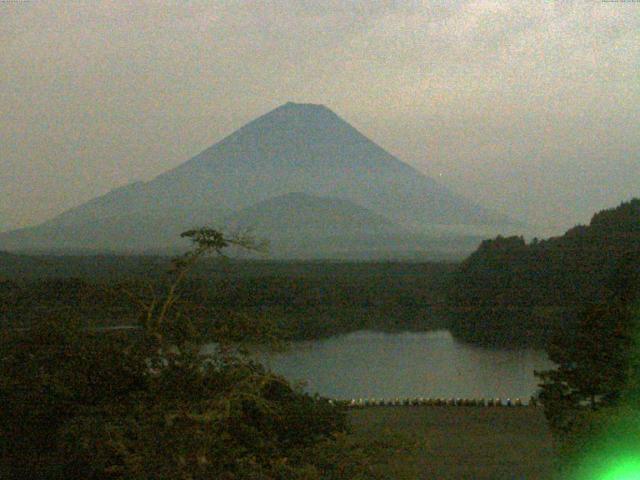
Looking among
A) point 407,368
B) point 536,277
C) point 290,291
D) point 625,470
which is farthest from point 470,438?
point 536,277

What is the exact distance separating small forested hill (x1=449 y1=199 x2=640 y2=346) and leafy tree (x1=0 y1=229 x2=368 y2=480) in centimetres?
1926

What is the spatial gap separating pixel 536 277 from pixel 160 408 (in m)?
25.0

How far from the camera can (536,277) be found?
92.1ft

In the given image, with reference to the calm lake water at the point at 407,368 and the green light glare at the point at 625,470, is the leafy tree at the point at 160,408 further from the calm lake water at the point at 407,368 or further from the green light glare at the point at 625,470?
the calm lake water at the point at 407,368

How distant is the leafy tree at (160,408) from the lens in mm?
4305

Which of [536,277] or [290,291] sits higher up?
[536,277]

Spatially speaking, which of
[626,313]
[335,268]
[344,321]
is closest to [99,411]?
[626,313]

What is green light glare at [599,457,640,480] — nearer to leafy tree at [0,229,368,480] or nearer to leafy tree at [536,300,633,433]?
leafy tree at [0,229,368,480]

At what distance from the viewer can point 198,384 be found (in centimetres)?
478

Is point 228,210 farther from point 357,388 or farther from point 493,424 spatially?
point 493,424

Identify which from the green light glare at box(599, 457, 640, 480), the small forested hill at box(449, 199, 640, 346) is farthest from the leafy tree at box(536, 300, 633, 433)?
the small forested hill at box(449, 199, 640, 346)

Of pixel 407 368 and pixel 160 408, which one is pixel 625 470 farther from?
pixel 407 368

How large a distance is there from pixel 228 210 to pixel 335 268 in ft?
Answer: 71.1

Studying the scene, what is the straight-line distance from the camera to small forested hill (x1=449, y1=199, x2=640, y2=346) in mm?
25875
